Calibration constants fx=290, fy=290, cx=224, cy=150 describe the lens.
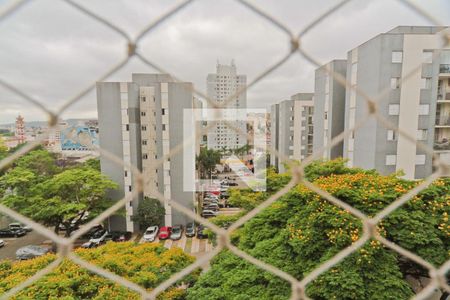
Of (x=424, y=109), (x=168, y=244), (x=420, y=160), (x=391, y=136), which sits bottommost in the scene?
(x=168, y=244)

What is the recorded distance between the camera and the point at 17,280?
7.83 ft

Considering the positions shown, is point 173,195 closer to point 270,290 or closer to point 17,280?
point 17,280

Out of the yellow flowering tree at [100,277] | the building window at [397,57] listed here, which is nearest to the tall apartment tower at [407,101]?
the building window at [397,57]

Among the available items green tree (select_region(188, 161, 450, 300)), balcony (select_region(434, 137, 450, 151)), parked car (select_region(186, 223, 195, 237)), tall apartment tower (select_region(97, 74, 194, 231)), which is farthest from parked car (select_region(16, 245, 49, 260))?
balcony (select_region(434, 137, 450, 151))

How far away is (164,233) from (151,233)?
0.96 feet

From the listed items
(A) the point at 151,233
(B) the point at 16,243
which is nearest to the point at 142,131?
(A) the point at 151,233

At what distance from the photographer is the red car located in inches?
259

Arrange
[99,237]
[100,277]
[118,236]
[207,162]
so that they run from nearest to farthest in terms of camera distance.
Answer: [100,277]
[99,237]
[118,236]
[207,162]

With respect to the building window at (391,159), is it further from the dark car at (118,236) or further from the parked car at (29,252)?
the parked car at (29,252)

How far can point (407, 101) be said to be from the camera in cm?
516

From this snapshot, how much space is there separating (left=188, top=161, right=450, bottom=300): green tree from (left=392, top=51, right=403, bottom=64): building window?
10.9ft

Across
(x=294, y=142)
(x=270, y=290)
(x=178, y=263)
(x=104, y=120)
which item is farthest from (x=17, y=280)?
(x=294, y=142)

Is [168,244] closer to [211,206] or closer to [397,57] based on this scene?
[211,206]

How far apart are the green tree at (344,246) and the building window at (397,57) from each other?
3330 millimetres
